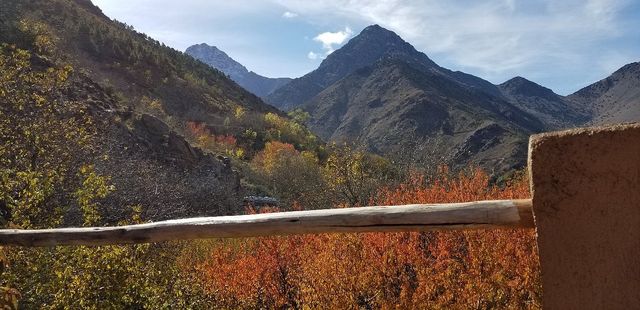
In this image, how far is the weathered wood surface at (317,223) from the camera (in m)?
2.12

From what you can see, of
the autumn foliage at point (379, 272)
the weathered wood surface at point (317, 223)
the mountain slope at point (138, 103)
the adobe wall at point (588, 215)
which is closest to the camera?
the adobe wall at point (588, 215)

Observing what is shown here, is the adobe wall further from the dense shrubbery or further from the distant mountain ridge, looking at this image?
the distant mountain ridge

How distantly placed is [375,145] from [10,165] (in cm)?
11707

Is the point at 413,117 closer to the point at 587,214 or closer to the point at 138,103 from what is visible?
the point at 138,103

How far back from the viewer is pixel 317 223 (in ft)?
7.96

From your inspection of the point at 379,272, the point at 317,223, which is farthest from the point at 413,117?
the point at 317,223

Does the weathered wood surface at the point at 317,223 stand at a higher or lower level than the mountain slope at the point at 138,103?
lower

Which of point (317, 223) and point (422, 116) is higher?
point (422, 116)

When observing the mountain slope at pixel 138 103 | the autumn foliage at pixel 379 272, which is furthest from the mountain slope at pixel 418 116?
the autumn foliage at pixel 379 272

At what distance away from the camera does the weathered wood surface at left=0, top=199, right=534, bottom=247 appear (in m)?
2.12

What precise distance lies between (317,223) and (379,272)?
1291 centimetres

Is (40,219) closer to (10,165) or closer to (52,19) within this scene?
(10,165)

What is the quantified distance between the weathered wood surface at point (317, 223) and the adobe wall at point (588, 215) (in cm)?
22

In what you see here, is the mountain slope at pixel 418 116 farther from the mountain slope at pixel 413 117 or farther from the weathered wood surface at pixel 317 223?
the weathered wood surface at pixel 317 223
